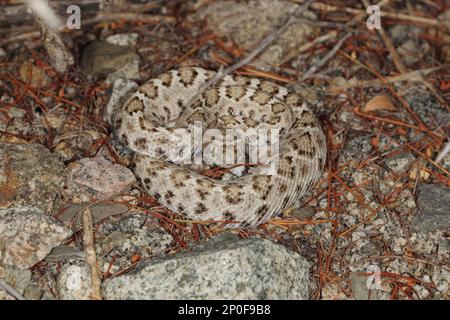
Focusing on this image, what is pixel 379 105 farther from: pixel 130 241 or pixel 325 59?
pixel 130 241

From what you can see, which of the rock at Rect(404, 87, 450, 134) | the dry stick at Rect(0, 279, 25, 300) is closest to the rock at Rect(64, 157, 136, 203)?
the dry stick at Rect(0, 279, 25, 300)

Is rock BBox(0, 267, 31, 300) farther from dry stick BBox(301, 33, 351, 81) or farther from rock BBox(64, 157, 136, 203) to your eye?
dry stick BBox(301, 33, 351, 81)

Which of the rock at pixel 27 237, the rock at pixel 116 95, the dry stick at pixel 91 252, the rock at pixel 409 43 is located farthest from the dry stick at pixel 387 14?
the rock at pixel 27 237

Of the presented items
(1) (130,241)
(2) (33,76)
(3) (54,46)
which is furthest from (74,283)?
(2) (33,76)

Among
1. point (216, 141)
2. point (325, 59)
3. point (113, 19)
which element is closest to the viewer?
point (216, 141)
